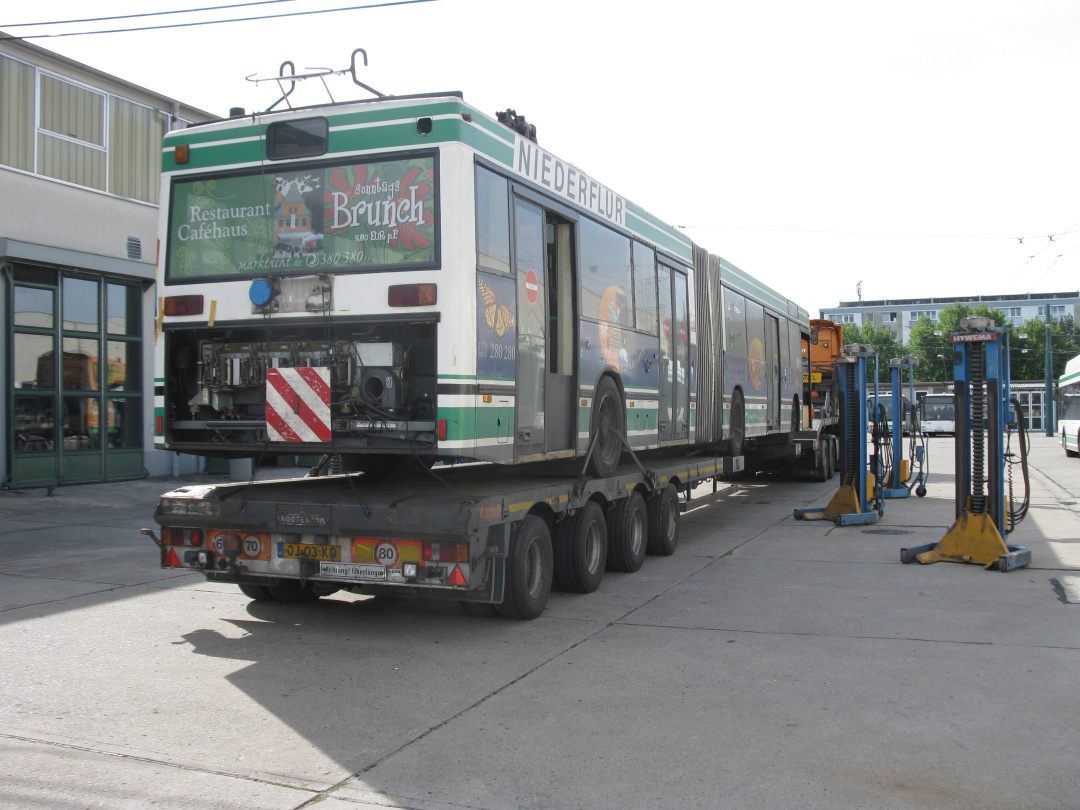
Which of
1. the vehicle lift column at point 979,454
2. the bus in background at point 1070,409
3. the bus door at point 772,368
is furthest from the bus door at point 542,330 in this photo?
the bus in background at point 1070,409

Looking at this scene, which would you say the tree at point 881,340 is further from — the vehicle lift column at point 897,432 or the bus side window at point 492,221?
the bus side window at point 492,221

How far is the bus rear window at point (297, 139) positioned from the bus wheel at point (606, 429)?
3.36m

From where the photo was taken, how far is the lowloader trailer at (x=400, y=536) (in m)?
6.70

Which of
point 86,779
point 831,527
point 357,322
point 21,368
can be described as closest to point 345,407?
point 357,322

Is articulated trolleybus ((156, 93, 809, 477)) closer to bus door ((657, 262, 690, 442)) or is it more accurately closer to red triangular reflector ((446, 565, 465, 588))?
red triangular reflector ((446, 565, 465, 588))

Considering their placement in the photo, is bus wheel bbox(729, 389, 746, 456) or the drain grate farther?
bus wheel bbox(729, 389, 746, 456)

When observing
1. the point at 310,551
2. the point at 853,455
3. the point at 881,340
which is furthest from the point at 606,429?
the point at 881,340

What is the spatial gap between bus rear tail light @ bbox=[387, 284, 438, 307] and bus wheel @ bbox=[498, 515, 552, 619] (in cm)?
194

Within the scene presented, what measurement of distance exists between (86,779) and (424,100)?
4.71 m

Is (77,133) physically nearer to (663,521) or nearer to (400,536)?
(663,521)

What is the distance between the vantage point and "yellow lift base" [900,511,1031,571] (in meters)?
10.0

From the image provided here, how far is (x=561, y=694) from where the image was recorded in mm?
5816

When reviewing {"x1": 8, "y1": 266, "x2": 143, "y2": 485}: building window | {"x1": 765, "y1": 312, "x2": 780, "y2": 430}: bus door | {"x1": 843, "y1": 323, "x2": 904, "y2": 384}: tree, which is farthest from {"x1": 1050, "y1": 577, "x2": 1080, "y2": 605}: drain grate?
{"x1": 843, "y1": 323, "x2": 904, "y2": 384}: tree

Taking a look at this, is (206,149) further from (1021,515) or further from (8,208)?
(8,208)
